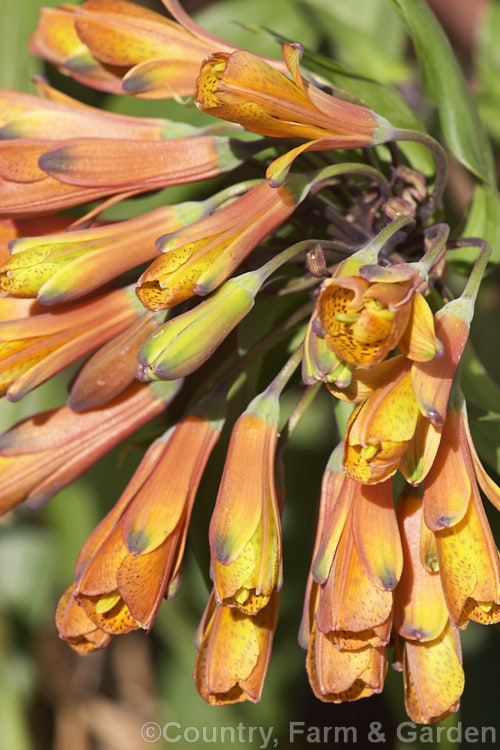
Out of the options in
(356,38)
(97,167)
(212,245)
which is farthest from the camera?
(356,38)

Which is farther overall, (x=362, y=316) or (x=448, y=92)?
(x=448, y=92)

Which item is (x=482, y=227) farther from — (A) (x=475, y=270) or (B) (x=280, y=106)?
(B) (x=280, y=106)

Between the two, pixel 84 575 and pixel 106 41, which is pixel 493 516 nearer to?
pixel 84 575

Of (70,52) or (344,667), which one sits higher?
(70,52)

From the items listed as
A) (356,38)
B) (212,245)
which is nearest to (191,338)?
(212,245)

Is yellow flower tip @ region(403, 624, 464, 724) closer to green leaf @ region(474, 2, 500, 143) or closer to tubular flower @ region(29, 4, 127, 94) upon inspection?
tubular flower @ region(29, 4, 127, 94)

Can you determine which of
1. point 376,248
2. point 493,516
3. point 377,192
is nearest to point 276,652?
point 493,516
